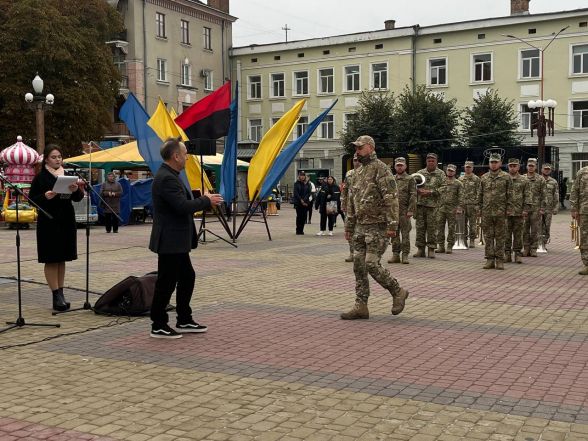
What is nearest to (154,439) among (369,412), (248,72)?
(369,412)

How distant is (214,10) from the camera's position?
53969 mm

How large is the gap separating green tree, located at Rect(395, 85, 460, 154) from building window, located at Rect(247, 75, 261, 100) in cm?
1546

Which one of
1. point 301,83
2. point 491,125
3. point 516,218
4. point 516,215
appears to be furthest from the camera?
point 301,83

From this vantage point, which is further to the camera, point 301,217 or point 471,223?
point 301,217

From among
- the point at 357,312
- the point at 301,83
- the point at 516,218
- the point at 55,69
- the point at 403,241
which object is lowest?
the point at 357,312

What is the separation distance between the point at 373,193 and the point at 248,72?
50.9m

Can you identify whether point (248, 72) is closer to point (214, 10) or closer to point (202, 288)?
point (214, 10)

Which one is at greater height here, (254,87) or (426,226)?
(254,87)

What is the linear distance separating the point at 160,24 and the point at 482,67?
21738mm

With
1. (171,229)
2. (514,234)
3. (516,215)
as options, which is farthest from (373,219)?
(514,234)

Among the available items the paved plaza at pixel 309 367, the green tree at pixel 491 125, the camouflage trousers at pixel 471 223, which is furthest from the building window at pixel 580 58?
the paved plaza at pixel 309 367

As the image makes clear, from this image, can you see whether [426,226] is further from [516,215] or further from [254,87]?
[254,87]

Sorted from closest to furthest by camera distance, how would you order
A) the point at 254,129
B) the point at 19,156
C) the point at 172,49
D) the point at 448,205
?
the point at 448,205
the point at 19,156
the point at 172,49
the point at 254,129

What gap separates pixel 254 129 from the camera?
5853cm
